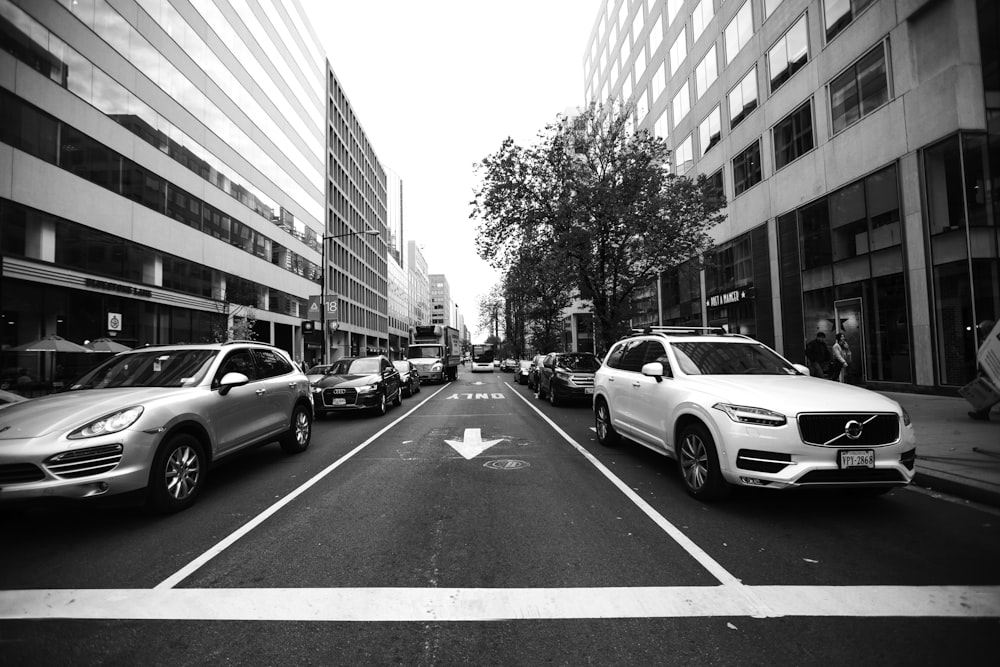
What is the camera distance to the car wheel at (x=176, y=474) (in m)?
4.75

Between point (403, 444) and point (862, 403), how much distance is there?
265 inches

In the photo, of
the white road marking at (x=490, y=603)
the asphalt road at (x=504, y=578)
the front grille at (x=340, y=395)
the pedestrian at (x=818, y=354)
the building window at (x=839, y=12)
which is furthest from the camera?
the building window at (x=839, y=12)

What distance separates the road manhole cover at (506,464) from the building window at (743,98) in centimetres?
2213

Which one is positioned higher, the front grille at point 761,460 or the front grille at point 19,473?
the front grille at point 19,473

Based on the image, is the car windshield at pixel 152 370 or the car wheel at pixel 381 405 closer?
the car windshield at pixel 152 370

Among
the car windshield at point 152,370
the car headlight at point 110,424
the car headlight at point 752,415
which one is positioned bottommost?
the car headlight at point 752,415

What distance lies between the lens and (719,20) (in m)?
24.9

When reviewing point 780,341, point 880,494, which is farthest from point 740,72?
point 880,494

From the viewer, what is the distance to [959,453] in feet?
21.4

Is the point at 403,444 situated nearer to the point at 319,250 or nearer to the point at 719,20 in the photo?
the point at 719,20

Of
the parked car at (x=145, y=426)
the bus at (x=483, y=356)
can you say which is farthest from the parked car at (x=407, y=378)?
the bus at (x=483, y=356)

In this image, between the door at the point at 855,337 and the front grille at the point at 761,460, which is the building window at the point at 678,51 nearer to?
the door at the point at 855,337

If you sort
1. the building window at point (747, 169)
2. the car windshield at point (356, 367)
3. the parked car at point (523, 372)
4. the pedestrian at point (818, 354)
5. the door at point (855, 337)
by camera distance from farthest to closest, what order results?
the parked car at point (523, 372) → the building window at point (747, 169) → the door at point (855, 337) → the pedestrian at point (818, 354) → the car windshield at point (356, 367)

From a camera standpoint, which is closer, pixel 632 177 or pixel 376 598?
pixel 376 598
